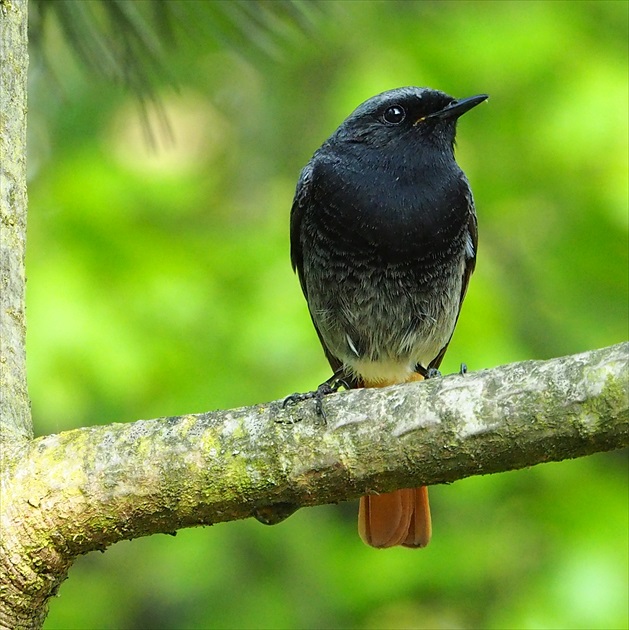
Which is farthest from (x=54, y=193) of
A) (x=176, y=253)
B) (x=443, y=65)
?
(x=443, y=65)

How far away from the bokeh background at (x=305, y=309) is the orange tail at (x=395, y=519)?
68 centimetres

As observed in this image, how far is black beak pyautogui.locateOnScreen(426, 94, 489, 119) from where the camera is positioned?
3.76 meters

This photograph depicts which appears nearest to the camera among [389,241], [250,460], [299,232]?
[250,460]

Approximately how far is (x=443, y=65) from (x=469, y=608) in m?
2.73

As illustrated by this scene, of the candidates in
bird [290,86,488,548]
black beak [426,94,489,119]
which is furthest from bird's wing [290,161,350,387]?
black beak [426,94,489,119]

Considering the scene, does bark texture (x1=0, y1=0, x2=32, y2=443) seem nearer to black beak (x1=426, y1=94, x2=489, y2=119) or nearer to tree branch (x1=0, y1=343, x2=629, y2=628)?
tree branch (x1=0, y1=343, x2=629, y2=628)

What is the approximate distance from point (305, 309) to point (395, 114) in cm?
96

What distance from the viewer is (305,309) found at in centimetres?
439

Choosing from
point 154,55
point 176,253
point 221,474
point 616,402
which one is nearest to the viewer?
point 616,402

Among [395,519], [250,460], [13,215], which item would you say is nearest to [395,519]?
[395,519]

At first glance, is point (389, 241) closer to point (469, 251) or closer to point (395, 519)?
point (469, 251)

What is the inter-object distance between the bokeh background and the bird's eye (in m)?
0.44

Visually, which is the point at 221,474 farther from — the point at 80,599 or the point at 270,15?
the point at 80,599

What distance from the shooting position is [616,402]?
1.86 m
